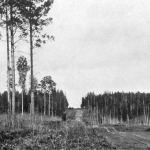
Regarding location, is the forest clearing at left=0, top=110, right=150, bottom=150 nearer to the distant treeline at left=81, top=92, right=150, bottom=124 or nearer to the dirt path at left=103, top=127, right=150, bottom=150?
the dirt path at left=103, top=127, right=150, bottom=150

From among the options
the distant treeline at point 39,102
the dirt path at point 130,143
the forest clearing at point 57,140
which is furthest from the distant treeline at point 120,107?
the forest clearing at point 57,140

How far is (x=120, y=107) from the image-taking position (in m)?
99.8

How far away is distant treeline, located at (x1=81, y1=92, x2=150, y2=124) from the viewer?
98.1 m

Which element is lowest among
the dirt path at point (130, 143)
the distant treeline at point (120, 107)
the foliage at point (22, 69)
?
the distant treeline at point (120, 107)

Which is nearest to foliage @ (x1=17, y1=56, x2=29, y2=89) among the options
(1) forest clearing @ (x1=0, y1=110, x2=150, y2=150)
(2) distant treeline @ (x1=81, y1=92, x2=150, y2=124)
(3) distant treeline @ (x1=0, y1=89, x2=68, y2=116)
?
(3) distant treeline @ (x1=0, y1=89, x2=68, y2=116)

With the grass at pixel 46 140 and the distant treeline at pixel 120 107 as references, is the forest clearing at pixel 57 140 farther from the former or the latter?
the distant treeline at pixel 120 107

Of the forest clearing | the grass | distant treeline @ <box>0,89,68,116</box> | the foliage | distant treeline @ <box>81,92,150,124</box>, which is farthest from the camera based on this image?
distant treeline @ <box>81,92,150,124</box>

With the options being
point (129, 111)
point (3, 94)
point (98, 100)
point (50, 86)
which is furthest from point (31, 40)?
point (98, 100)

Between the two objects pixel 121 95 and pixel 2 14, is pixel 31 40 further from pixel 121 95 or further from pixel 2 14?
pixel 121 95

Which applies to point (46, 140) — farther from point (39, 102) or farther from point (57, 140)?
point (39, 102)

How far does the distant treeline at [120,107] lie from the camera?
98.1m

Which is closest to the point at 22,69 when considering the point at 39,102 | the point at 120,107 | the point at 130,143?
the point at 39,102

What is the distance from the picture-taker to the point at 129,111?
99562 millimetres

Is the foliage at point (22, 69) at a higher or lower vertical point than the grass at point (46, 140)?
higher
